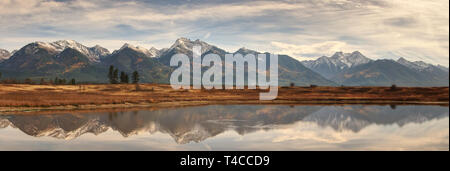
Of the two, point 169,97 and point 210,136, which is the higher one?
point 210,136

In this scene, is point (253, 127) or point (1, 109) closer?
point (253, 127)

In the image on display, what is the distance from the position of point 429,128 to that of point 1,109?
67.3 m

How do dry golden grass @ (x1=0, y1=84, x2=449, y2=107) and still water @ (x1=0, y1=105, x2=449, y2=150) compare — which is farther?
dry golden grass @ (x1=0, y1=84, x2=449, y2=107)

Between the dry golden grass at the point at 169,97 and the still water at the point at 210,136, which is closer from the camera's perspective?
the still water at the point at 210,136

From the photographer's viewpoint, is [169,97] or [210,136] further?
[169,97]
